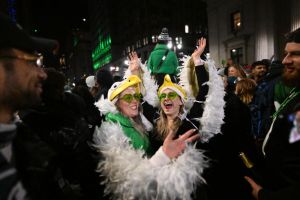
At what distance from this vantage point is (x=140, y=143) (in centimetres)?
306

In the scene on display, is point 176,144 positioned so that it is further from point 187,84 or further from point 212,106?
point 187,84

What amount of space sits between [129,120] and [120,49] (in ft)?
242

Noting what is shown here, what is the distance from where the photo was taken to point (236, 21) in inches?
839

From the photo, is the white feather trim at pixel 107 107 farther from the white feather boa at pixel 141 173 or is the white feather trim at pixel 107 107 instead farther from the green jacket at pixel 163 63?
the green jacket at pixel 163 63

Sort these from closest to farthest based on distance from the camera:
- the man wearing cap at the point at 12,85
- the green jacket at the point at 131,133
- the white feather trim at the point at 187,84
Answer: the man wearing cap at the point at 12,85 < the green jacket at the point at 131,133 < the white feather trim at the point at 187,84

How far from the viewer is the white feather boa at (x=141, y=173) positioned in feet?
8.69

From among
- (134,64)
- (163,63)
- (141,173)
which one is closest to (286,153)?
(141,173)

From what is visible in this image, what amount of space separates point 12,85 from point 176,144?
5.32ft

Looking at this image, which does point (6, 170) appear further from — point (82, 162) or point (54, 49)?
point (82, 162)

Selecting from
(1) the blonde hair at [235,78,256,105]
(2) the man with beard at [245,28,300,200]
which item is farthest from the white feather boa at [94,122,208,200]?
(1) the blonde hair at [235,78,256,105]

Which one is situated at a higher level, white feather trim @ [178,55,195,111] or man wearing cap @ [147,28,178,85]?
man wearing cap @ [147,28,178,85]

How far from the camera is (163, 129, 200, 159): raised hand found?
2.79 m

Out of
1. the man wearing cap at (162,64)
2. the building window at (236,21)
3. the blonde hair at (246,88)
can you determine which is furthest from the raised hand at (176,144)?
the building window at (236,21)

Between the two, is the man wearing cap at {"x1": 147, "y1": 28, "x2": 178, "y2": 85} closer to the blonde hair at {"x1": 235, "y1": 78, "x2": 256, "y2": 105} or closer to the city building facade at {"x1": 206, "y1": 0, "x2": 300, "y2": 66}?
the blonde hair at {"x1": 235, "y1": 78, "x2": 256, "y2": 105}
